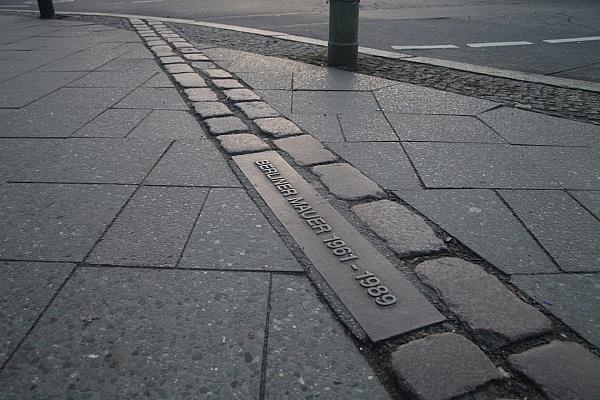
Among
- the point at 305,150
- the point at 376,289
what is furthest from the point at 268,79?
the point at 376,289

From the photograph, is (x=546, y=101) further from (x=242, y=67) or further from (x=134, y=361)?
(x=134, y=361)

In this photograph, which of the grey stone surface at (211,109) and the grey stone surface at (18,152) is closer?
the grey stone surface at (18,152)

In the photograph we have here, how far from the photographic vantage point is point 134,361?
1.47m

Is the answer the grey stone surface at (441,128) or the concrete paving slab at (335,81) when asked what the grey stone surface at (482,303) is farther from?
the concrete paving slab at (335,81)

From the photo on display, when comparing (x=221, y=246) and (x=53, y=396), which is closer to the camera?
(x=53, y=396)

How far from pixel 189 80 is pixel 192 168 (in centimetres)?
228

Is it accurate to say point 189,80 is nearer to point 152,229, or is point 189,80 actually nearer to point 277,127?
point 277,127

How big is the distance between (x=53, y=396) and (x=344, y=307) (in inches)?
39.4

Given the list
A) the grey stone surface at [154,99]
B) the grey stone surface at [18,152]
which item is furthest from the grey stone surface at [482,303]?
the grey stone surface at [154,99]

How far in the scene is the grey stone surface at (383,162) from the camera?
2701 mm

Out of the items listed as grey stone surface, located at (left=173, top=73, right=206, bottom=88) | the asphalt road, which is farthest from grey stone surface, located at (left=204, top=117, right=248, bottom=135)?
the asphalt road

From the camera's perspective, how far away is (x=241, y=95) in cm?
429

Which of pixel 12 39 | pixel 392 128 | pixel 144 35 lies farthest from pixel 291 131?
pixel 12 39

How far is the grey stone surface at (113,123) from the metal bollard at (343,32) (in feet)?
8.07
